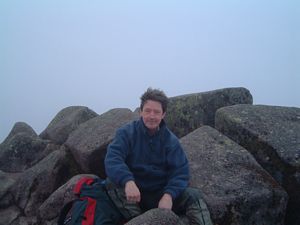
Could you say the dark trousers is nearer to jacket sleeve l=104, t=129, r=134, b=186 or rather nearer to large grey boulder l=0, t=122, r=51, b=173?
jacket sleeve l=104, t=129, r=134, b=186

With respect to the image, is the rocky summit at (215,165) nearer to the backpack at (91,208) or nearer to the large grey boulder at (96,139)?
the large grey boulder at (96,139)

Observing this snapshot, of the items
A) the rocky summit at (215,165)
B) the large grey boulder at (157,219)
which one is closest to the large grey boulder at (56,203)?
the rocky summit at (215,165)

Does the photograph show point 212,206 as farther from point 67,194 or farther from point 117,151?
point 67,194

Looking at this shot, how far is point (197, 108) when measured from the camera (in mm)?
9000

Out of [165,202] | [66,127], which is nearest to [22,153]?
[66,127]

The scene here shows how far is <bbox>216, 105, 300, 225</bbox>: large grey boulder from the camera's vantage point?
621 centimetres

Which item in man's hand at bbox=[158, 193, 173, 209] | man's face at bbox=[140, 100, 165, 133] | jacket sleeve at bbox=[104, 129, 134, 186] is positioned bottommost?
man's hand at bbox=[158, 193, 173, 209]

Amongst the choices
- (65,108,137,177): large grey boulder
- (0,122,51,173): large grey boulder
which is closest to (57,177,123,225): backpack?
(65,108,137,177): large grey boulder

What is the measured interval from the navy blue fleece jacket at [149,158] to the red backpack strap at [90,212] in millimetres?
511

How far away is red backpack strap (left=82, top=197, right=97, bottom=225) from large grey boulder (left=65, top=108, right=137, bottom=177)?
2639mm

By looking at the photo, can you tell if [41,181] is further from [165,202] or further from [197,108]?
[197,108]

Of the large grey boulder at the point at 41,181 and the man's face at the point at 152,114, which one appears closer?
the man's face at the point at 152,114

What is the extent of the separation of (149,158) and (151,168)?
0.18 m

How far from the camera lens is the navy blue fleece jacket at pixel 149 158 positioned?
17.4 feet
